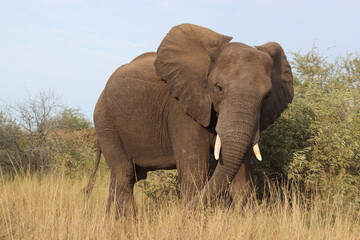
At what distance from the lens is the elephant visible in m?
4.97

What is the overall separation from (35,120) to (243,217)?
8328 mm

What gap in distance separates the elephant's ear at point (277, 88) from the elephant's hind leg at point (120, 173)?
84.2 inches

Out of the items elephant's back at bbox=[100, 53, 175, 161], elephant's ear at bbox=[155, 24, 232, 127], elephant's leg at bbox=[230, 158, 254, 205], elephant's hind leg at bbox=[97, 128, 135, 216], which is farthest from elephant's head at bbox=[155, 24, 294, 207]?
elephant's hind leg at bbox=[97, 128, 135, 216]

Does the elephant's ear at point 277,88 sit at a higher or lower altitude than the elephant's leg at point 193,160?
higher

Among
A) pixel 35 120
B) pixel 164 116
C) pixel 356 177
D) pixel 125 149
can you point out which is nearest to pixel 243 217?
pixel 164 116

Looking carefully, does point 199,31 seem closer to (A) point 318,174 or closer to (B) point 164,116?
(B) point 164,116

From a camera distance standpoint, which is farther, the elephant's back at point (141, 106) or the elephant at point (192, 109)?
the elephant's back at point (141, 106)

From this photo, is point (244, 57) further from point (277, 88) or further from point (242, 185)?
point (242, 185)

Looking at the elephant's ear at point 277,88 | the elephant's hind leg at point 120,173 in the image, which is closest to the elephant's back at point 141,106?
the elephant's hind leg at point 120,173

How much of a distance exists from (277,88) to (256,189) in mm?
1605

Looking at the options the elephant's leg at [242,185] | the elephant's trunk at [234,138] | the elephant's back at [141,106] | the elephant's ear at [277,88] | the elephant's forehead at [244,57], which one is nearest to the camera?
the elephant's trunk at [234,138]

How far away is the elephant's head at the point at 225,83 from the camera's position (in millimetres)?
4910

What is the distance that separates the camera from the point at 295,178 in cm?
715

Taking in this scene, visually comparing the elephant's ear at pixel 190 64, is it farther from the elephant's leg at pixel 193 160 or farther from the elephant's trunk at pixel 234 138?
the elephant's trunk at pixel 234 138
